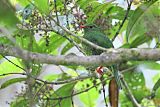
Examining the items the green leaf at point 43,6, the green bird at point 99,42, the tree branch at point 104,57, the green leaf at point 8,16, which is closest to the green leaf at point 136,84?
the green bird at point 99,42

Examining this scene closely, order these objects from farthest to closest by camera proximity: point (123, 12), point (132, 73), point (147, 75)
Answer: point (147, 75) < point (132, 73) < point (123, 12)

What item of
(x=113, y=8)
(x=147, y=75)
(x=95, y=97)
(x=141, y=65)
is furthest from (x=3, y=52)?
(x=147, y=75)

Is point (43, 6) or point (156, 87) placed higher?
point (43, 6)

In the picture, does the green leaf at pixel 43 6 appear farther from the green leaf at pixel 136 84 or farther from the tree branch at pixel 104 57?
the green leaf at pixel 136 84

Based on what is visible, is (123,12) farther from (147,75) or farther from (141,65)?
(147,75)

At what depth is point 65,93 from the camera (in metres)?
1.64

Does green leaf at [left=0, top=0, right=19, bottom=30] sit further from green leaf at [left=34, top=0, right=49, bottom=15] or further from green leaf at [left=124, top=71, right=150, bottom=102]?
green leaf at [left=124, top=71, right=150, bottom=102]

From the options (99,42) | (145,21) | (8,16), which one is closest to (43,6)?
(99,42)

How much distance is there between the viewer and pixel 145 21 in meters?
1.46

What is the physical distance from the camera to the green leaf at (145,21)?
4.69ft

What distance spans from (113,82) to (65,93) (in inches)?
10.1

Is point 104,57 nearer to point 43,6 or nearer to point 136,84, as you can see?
point 43,6

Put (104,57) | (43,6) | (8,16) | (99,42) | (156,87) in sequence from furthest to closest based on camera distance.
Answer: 1. (156,87)
2. (99,42)
3. (43,6)
4. (104,57)
5. (8,16)

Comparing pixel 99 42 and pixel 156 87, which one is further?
pixel 156 87
